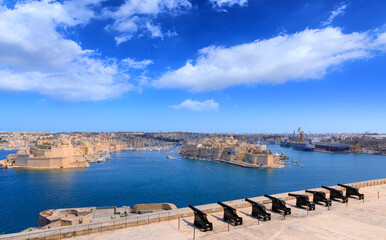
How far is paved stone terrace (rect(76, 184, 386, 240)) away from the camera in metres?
6.96

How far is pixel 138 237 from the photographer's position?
22.1 ft

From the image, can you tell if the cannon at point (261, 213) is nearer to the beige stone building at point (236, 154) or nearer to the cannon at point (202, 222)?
the cannon at point (202, 222)

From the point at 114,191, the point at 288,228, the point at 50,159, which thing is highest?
the point at 288,228

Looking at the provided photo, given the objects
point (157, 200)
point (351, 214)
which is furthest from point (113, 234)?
point (157, 200)

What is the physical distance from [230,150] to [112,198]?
4219 cm

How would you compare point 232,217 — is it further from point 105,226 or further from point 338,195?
point 338,195

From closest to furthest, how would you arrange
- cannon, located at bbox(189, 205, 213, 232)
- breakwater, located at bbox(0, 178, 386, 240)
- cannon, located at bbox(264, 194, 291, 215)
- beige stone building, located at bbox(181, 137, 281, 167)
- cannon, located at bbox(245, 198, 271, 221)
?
breakwater, located at bbox(0, 178, 386, 240) < cannon, located at bbox(189, 205, 213, 232) < cannon, located at bbox(245, 198, 271, 221) < cannon, located at bbox(264, 194, 291, 215) < beige stone building, located at bbox(181, 137, 281, 167)

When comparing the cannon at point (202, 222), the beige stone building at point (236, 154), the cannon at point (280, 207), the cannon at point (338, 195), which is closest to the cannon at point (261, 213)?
the cannon at point (280, 207)

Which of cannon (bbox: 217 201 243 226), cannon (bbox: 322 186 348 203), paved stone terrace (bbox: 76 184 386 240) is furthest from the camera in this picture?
cannon (bbox: 322 186 348 203)

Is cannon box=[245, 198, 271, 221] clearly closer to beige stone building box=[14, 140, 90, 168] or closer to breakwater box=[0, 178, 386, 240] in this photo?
breakwater box=[0, 178, 386, 240]

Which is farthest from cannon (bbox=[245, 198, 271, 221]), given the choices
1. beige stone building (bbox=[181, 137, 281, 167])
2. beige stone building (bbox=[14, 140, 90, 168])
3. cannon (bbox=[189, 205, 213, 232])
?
beige stone building (bbox=[14, 140, 90, 168])

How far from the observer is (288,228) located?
7621 mm

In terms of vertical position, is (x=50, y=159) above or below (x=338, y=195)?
below

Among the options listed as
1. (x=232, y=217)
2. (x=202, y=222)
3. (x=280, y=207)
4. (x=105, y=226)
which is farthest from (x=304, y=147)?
(x=105, y=226)
